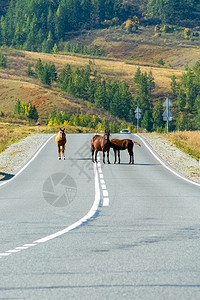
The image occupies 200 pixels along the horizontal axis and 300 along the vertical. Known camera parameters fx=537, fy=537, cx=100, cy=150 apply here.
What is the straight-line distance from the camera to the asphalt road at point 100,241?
205 inches

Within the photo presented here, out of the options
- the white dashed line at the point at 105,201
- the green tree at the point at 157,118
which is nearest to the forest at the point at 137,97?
the green tree at the point at 157,118

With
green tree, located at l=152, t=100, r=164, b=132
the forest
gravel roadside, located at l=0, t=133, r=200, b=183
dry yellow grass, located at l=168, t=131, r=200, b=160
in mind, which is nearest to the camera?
gravel roadside, located at l=0, t=133, r=200, b=183

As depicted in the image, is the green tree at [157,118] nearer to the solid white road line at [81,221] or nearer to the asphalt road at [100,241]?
the asphalt road at [100,241]

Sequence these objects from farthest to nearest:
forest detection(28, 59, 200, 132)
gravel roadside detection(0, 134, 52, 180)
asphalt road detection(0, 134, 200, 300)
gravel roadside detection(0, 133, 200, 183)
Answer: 1. forest detection(28, 59, 200, 132)
2. gravel roadside detection(0, 134, 52, 180)
3. gravel roadside detection(0, 133, 200, 183)
4. asphalt road detection(0, 134, 200, 300)

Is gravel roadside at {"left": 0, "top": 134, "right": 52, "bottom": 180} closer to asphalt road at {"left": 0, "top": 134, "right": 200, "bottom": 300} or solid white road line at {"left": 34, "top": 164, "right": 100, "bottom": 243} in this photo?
asphalt road at {"left": 0, "top": 134, "right": 200, "bottom": 300}

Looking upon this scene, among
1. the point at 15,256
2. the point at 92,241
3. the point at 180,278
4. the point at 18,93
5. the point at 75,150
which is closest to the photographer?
A: the point at 180,278

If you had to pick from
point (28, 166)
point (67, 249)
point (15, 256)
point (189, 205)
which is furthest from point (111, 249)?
point (28, 166)

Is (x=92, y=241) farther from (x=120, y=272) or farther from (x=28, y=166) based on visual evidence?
(x=28, y=166)

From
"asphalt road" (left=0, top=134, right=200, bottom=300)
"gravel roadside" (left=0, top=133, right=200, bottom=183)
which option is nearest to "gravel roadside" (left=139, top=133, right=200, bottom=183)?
"gravel roadside" (left=0, top=133, right=200, bottom=183)

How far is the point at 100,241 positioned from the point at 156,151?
27.2 metres

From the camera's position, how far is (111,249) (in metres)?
7.09

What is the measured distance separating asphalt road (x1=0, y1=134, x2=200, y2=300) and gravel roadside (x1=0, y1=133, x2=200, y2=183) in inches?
262

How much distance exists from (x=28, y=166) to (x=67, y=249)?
19603 millimetres

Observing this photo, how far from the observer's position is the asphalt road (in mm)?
5195
